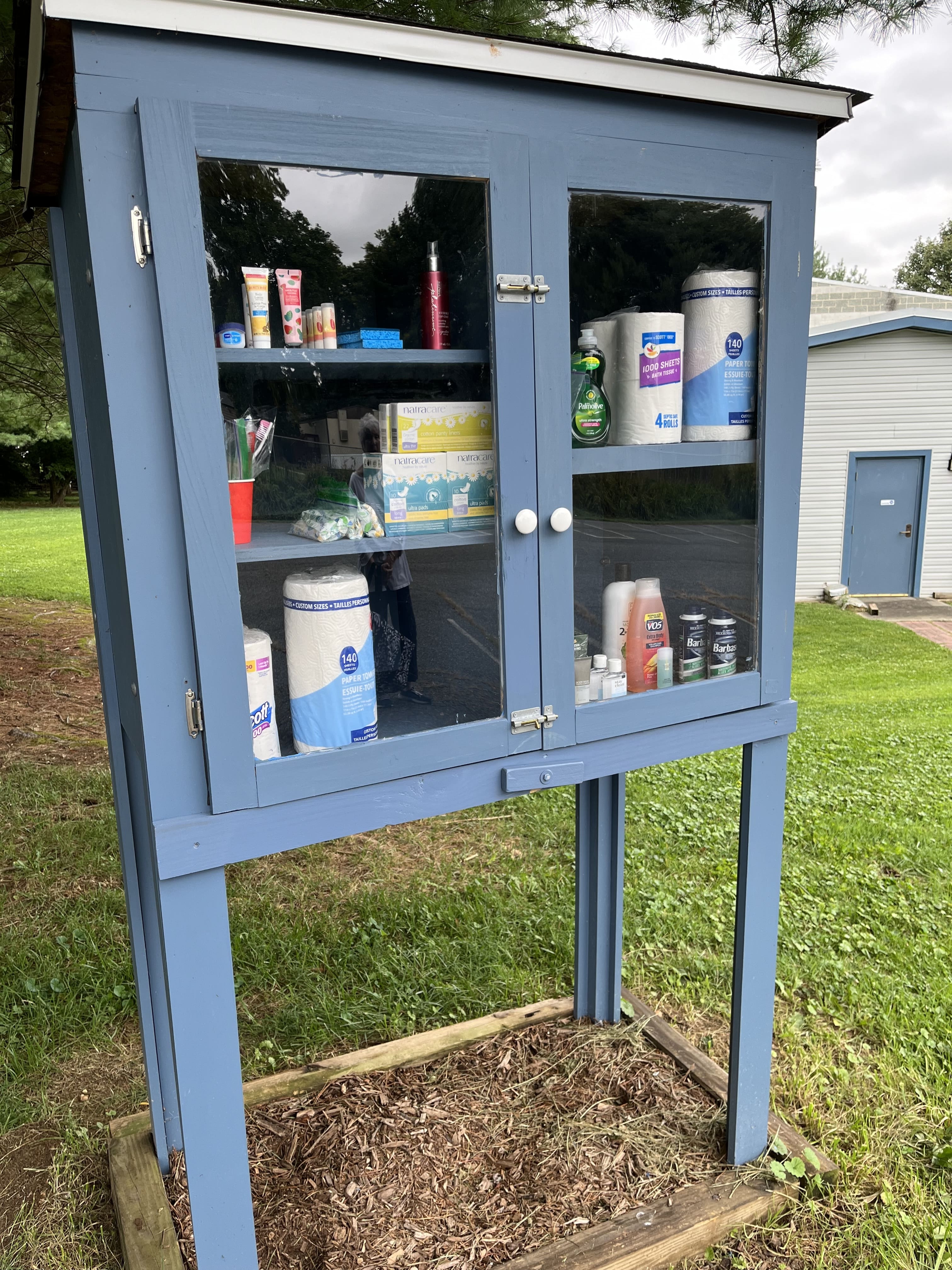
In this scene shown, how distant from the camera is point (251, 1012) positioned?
2732 millimetres

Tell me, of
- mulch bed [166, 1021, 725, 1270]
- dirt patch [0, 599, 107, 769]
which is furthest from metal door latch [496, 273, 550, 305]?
dirt patch [0, 599, 107, 769]

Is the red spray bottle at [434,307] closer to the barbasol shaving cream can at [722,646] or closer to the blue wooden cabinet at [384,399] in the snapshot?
the blue wooden cabinet at [384,399]

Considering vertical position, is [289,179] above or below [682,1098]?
above

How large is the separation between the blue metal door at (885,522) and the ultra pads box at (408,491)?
10.2 meters

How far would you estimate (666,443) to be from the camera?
5.85 ft

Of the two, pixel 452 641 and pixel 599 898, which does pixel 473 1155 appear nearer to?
pixel 599 898

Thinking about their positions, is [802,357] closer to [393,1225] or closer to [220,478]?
[220,478]

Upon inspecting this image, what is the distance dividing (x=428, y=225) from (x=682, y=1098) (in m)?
2.09

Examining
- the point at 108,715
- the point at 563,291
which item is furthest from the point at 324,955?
the point at 563,291

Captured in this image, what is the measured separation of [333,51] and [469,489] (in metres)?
0.68

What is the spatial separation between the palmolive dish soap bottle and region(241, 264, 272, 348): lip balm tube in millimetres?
872

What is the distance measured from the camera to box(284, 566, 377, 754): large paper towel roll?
1.54 metres

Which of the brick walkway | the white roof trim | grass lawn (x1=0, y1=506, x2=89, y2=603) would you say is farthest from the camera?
grass lawn (x1=0, y1=506, x2=89, y2=603)

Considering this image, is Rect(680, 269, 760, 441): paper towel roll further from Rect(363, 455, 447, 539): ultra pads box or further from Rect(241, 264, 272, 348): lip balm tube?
Rect(241, 264, 272, 348): lip balm tube
